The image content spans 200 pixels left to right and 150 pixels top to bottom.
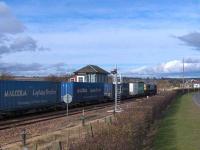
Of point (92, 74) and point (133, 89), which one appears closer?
point (133, 89)

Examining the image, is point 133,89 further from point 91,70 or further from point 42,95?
point 42,95

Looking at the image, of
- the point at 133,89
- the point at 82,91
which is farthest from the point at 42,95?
the point at 133,89

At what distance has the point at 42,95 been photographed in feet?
141

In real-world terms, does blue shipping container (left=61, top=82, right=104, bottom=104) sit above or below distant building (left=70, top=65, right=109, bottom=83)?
below

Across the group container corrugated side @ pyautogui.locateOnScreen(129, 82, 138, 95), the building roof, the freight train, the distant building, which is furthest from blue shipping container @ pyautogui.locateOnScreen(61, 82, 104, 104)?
the building roof

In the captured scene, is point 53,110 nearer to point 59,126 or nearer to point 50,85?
point 50,85

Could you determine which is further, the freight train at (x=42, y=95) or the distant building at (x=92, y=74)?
the distant building at (x=92, y=74)

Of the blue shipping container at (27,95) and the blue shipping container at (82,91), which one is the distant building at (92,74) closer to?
the blue shipping container at (82,91)

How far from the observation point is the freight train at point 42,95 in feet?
114

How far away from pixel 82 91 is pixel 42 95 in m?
14.4

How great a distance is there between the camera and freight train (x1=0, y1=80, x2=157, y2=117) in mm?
34781

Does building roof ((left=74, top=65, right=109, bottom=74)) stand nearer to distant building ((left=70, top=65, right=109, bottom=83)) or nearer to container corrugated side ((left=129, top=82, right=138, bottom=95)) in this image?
distant building ((left=70, top=65, right=109, bottom=83))

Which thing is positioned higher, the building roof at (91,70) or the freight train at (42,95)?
the building roof at (91,70)

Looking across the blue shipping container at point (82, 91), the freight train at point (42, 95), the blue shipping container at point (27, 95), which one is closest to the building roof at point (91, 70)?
the freight train at point (42, 95)
